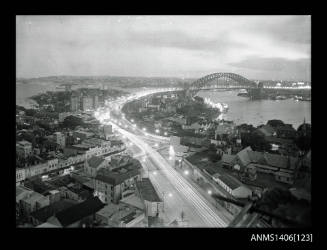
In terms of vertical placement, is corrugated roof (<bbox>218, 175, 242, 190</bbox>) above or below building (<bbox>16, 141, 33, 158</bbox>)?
below

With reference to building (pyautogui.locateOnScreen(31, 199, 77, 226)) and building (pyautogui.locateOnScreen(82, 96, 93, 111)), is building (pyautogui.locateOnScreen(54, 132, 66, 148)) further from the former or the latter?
building (pyautogui.locateOnScreen(82, 96, 93, 111))

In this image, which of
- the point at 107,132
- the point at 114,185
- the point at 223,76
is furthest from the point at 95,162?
the point at 223,76

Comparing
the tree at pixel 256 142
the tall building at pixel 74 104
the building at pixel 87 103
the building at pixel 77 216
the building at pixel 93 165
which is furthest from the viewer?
the building at pixel 87 103

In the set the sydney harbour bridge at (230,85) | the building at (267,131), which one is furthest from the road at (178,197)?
the sydney harbour bridge at (230,85)

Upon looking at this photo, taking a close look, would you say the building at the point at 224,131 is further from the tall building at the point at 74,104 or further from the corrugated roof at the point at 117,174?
the tall building at the point at 74,104

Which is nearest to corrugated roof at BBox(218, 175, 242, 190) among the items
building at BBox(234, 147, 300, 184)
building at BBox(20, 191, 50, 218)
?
building at BBox(234, 147, 300, 184)

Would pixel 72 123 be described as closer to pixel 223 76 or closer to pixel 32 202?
pixel 32 202

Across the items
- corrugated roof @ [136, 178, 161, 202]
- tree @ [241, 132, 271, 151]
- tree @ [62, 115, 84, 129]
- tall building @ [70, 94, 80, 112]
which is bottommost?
corrugated roof @ [136, 178, 161, 202]
